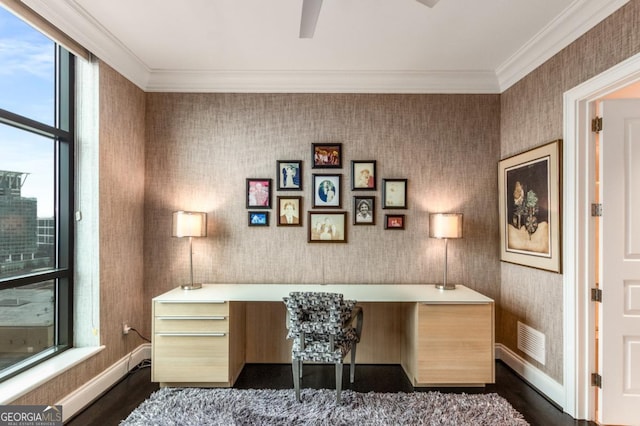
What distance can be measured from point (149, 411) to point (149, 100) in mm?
2703

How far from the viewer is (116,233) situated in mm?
2787

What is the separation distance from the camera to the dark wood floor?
227 centimetres

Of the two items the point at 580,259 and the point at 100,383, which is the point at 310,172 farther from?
the point at 100,383

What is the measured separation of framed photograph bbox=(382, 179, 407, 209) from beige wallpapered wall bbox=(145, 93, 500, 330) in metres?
0.07

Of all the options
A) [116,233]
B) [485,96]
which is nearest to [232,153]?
[116,233]

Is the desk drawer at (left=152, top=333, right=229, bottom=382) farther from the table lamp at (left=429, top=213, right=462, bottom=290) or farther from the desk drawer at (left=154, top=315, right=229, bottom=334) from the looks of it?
the table lamp at (left=429, top=213, right=462, bottom=290)

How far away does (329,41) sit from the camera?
→ 262cm

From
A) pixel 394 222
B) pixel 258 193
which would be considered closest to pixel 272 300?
pixel 258 193

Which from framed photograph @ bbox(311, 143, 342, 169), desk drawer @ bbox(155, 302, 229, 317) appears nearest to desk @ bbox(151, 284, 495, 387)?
desk drawer @ bbox(155, 302, 229, 317)

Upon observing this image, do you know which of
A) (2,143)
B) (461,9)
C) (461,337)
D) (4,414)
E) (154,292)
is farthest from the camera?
(154,292)

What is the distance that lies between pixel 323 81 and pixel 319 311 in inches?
84.0

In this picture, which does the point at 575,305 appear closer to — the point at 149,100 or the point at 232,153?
the point at 232,153

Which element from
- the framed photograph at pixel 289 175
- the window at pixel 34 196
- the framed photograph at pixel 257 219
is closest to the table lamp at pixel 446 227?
the framed photograph at pixel 289 175

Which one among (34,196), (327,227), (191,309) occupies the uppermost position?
(34,196)
